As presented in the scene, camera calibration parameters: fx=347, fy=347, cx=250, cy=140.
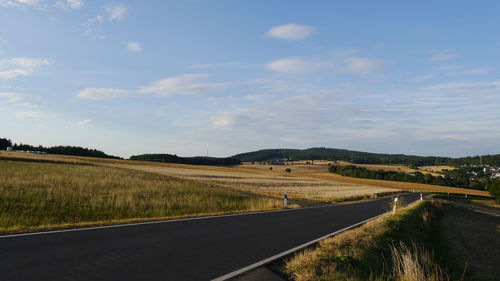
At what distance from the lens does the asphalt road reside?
235 inches

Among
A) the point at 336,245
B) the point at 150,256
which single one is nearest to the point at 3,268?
the point at 150,256

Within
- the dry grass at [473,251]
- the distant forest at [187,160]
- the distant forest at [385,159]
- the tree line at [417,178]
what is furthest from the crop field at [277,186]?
the distant forest at [385,159]

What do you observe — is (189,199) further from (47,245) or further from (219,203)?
(47,245)

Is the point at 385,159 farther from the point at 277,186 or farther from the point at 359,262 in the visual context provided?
the point at 359,262

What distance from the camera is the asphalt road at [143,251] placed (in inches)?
235

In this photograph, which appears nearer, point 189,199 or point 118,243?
point 118,243

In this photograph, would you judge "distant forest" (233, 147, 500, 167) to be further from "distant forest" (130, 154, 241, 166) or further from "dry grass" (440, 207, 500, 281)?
"dry grass" (440, 207, 500, 281)

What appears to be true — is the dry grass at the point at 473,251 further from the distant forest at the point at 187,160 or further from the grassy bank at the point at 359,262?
the distant forest at the point at 187,160

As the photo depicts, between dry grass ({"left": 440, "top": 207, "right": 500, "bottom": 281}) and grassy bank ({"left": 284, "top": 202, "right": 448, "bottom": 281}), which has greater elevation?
grassy bank ({"left": 284, "top": 202, "right": 448, "bottom": 281})

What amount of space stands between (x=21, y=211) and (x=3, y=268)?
339 inches

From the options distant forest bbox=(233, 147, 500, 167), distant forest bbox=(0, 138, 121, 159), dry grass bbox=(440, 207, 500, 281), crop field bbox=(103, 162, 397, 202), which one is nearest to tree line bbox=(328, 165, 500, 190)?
Result: crop field bbox=(103, 162, 397, 202)

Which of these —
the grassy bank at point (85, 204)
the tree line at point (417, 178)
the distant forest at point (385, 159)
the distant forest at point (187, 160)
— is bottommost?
the tree line at point (417, 178)

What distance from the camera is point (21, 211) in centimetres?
1321

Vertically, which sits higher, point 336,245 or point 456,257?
point 336,245
